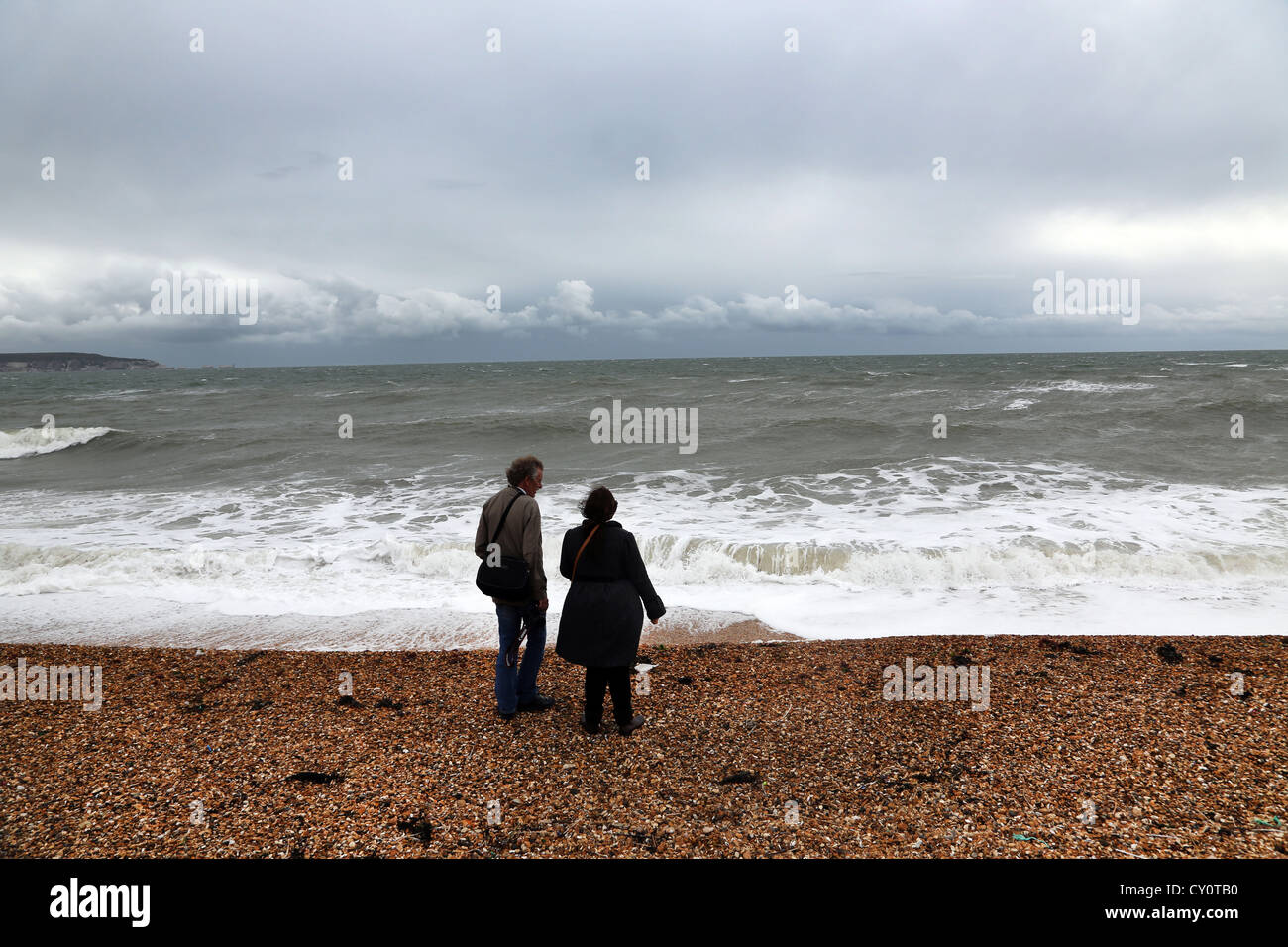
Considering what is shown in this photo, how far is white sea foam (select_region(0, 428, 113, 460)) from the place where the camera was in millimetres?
25906

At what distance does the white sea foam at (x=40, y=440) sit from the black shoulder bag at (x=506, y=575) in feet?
96.0

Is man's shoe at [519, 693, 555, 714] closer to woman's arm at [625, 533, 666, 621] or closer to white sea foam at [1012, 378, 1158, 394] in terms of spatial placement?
woman's arm at [625, 533, 666, 621]

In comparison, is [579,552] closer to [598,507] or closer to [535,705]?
[598,507]

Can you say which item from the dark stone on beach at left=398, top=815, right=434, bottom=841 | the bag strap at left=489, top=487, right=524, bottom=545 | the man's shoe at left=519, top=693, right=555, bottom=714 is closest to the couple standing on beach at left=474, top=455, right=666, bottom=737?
the bag strap at left=489, top=487, right=524, bottom=545

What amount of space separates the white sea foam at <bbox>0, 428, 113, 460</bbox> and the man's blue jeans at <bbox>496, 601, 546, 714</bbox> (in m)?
29.0

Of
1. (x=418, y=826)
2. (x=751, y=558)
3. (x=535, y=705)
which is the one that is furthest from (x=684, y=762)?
(x=751, y=558)

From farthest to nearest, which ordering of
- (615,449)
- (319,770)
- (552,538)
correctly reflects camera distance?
(615,449) → (552,538) → (319,770)

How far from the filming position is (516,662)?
16.9 ft

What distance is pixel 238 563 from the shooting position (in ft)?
33.9

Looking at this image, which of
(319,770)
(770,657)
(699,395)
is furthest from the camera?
(699,395)

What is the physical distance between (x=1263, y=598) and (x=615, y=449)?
1633 cm

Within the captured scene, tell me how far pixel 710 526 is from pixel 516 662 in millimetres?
7406

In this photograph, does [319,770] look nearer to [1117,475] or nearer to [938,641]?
[938,641]

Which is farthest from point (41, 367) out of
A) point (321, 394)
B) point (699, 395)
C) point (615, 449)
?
point (615, 449)
